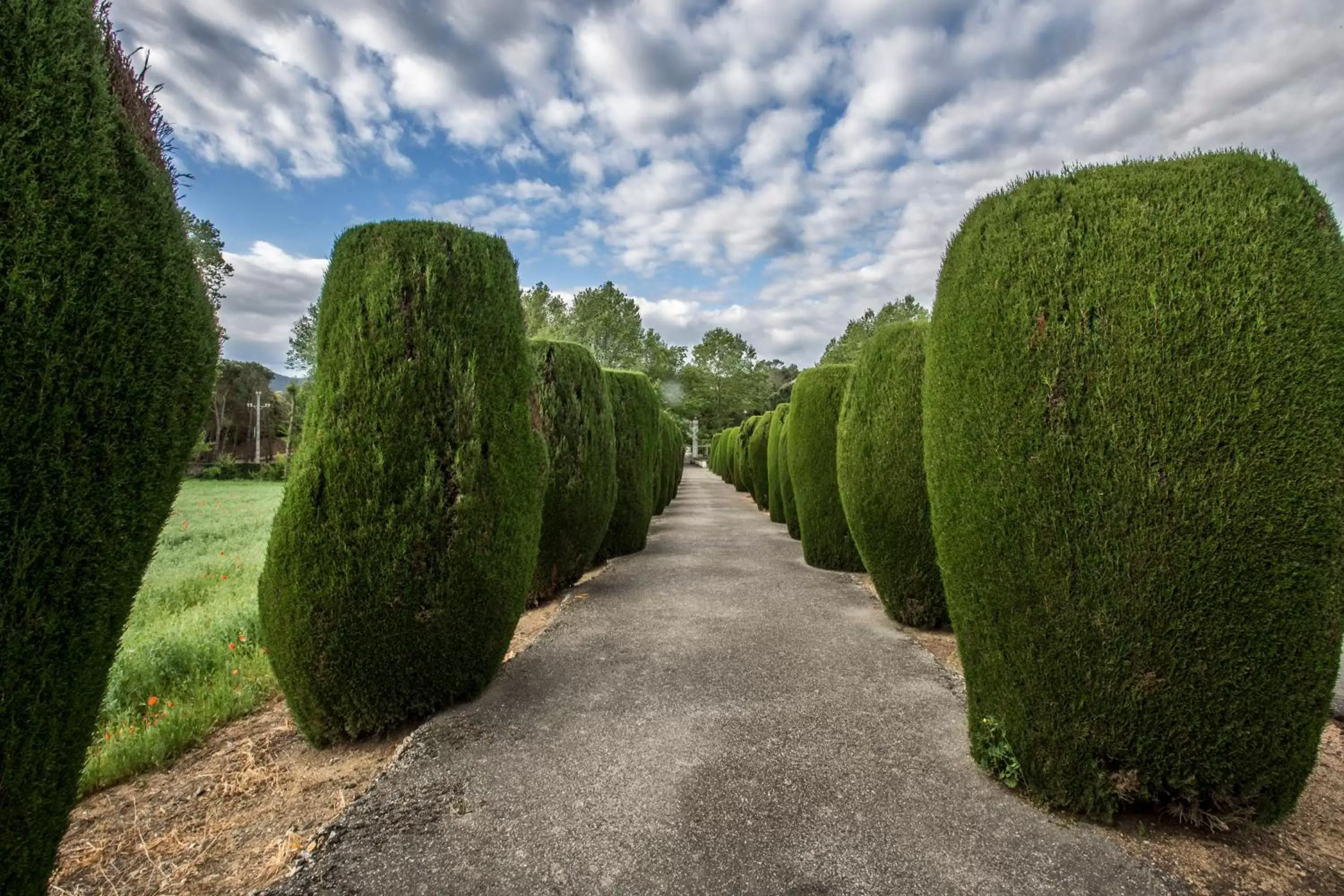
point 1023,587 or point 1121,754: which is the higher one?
point 1023,587

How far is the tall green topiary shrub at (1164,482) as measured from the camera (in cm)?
221

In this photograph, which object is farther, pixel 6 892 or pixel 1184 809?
pixel 1184 809

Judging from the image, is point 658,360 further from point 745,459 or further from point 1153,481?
point 1153,481

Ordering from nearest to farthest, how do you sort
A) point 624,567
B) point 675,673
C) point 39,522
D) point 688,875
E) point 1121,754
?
point 39,522 < point 688,875 < point 1121,754 < point 675,673 < point 624,567

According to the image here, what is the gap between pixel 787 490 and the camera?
37.0 feet

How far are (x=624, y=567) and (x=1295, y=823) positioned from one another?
254 inches

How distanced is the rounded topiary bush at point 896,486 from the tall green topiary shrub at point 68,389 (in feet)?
16.3

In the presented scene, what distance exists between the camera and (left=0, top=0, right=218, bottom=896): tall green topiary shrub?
4.77 ft

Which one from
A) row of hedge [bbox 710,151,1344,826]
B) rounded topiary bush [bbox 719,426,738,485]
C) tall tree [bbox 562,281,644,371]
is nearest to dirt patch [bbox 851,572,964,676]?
row of hedge [bbox 710,151,1344,826]

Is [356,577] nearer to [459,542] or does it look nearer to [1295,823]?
[459,542]

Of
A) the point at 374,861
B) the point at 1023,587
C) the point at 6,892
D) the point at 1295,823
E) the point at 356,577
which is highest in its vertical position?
the point at 1023,587

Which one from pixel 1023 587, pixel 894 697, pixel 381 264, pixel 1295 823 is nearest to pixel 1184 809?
pixel 1295 823

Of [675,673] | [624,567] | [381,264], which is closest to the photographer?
[381,264]

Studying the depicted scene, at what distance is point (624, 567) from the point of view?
8.06 metres
